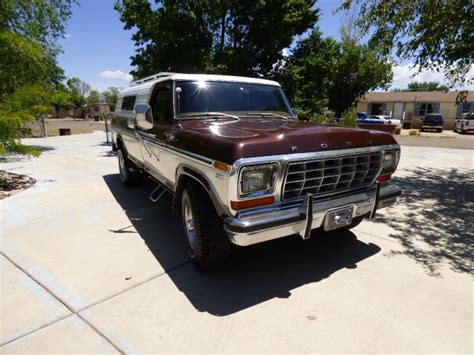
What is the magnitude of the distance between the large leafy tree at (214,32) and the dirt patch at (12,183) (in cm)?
534

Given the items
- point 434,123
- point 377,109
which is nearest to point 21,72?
point 434,123

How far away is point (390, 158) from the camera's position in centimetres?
363

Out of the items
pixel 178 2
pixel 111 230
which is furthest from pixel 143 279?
pixel 178 2

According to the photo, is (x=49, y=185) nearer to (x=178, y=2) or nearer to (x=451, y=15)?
(x=178, y=2)

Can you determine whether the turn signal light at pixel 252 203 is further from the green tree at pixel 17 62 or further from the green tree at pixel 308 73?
the green tree at pixel 308 73

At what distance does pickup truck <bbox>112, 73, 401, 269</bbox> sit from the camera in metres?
2.63

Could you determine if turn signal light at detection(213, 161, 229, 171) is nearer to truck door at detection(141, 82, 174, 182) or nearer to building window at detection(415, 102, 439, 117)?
truck door at detection(141, 82, 174, 182)

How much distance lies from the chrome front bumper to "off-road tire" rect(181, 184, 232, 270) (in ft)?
1.21

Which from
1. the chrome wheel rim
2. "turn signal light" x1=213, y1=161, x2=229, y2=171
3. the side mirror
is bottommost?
the chrome wheel rim

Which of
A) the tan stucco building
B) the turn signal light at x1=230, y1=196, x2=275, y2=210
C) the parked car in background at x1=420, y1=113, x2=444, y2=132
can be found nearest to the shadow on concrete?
the turn signal light at x1=230, y1=196, x2=275, y2=210

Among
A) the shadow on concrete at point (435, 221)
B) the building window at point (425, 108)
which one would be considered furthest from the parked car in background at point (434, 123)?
the shadow on concrete at point (435, 221)

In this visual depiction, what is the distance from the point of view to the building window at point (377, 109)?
39.8 metres

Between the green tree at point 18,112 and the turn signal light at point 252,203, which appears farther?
the green tree at point 18,112

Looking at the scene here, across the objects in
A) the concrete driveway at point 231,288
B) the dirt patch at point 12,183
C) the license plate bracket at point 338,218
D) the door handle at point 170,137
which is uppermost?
the door handle at point 170,137
